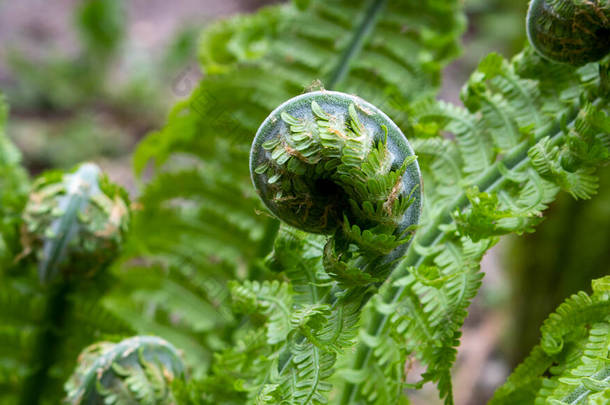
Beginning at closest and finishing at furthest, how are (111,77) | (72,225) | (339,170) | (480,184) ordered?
(339,170)
(480,184)
(72,225)
(111,77)

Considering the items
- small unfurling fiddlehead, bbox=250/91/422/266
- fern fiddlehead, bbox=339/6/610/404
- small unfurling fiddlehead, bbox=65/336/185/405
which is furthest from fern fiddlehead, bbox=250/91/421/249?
small unfurling fiddlehead, bbox=65/336/185/405

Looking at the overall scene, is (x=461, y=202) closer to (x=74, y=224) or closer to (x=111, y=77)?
(x=74, y=224)

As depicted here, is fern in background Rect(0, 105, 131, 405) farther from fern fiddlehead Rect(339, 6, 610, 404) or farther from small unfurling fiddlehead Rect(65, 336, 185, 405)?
fern fiddlehead Rect(339, 6, 610, 404)

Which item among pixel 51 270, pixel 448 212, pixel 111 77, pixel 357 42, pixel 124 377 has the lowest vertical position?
pixel 124 377

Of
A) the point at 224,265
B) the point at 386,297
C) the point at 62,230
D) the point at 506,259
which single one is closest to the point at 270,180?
the point at 386,297

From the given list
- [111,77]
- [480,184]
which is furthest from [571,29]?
[111,77]
